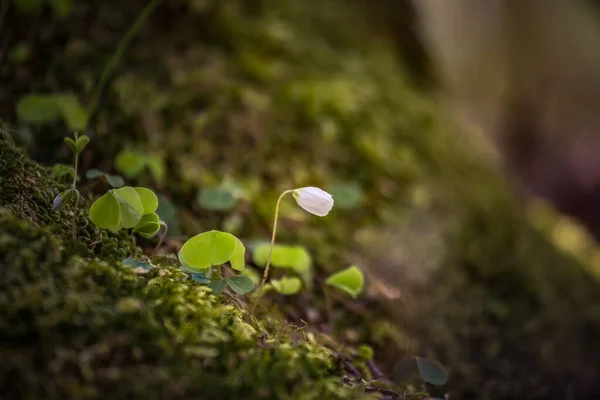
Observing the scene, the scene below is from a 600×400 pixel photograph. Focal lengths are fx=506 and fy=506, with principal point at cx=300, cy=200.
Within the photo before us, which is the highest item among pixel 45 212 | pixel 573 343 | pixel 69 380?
pixel 573 343

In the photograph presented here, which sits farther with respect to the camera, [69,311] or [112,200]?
[112,200]

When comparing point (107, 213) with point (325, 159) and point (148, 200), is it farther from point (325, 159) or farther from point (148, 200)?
point (325, 159)

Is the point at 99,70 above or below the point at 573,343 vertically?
above

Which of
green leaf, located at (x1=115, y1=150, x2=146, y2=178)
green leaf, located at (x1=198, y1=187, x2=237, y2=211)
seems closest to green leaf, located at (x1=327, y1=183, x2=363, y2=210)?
green leaf, located at (x1=198, y1=187, x2=237, y2=211)

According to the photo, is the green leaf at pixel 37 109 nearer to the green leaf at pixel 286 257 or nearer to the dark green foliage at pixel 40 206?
the dark green foliage at pixel 40 206

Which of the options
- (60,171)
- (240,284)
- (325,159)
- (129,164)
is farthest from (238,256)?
(325,159)

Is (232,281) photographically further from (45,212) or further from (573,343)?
(573,343)

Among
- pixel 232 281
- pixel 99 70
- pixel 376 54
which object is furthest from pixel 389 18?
pixel 232 281

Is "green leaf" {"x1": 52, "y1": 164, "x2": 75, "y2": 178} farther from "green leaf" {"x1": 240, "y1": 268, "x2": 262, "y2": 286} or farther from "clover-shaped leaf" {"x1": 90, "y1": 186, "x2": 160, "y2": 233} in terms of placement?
"green leaf" {"x1": 240, "y1": 268, "x2": 262, "y2": 286}
